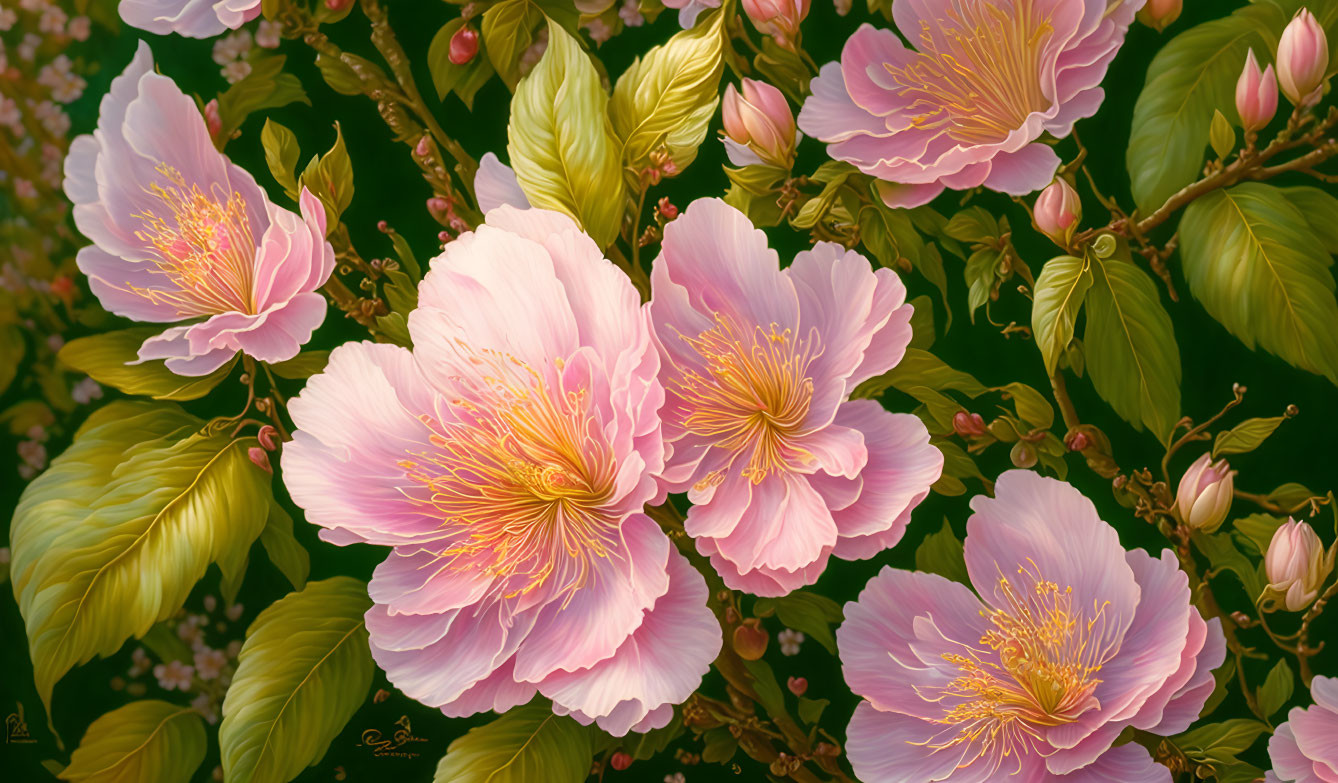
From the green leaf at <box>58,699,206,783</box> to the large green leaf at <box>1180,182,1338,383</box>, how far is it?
853 millimetres

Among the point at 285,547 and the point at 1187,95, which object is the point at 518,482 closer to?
the point at 285,547

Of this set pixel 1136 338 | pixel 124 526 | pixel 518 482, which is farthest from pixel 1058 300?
pixel 124 526

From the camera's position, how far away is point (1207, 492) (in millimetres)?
689

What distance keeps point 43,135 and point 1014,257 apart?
750mm

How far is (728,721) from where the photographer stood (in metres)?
0.80

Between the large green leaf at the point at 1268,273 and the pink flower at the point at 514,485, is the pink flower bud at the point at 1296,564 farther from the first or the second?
the pink flower at the point at 514,485

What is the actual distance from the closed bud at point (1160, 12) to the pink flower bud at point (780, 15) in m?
0.23

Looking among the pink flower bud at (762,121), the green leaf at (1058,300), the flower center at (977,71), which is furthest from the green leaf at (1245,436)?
the pink flower bud at (762,121)

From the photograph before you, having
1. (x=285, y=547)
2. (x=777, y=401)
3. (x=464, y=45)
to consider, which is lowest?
(x=285, y=547)

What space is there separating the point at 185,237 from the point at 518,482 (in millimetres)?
336

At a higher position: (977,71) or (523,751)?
(977,71)

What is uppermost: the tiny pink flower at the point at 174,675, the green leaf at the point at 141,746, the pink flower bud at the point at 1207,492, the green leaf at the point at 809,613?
the pink flower bud at the point at 1207,492

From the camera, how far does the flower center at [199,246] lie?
791 millimetres

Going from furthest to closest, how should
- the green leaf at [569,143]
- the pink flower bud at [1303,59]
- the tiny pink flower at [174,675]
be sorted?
the tiny pink flower at [174,675] < the green leaf at [569,143] < the pink flower bud at [1303,59]
